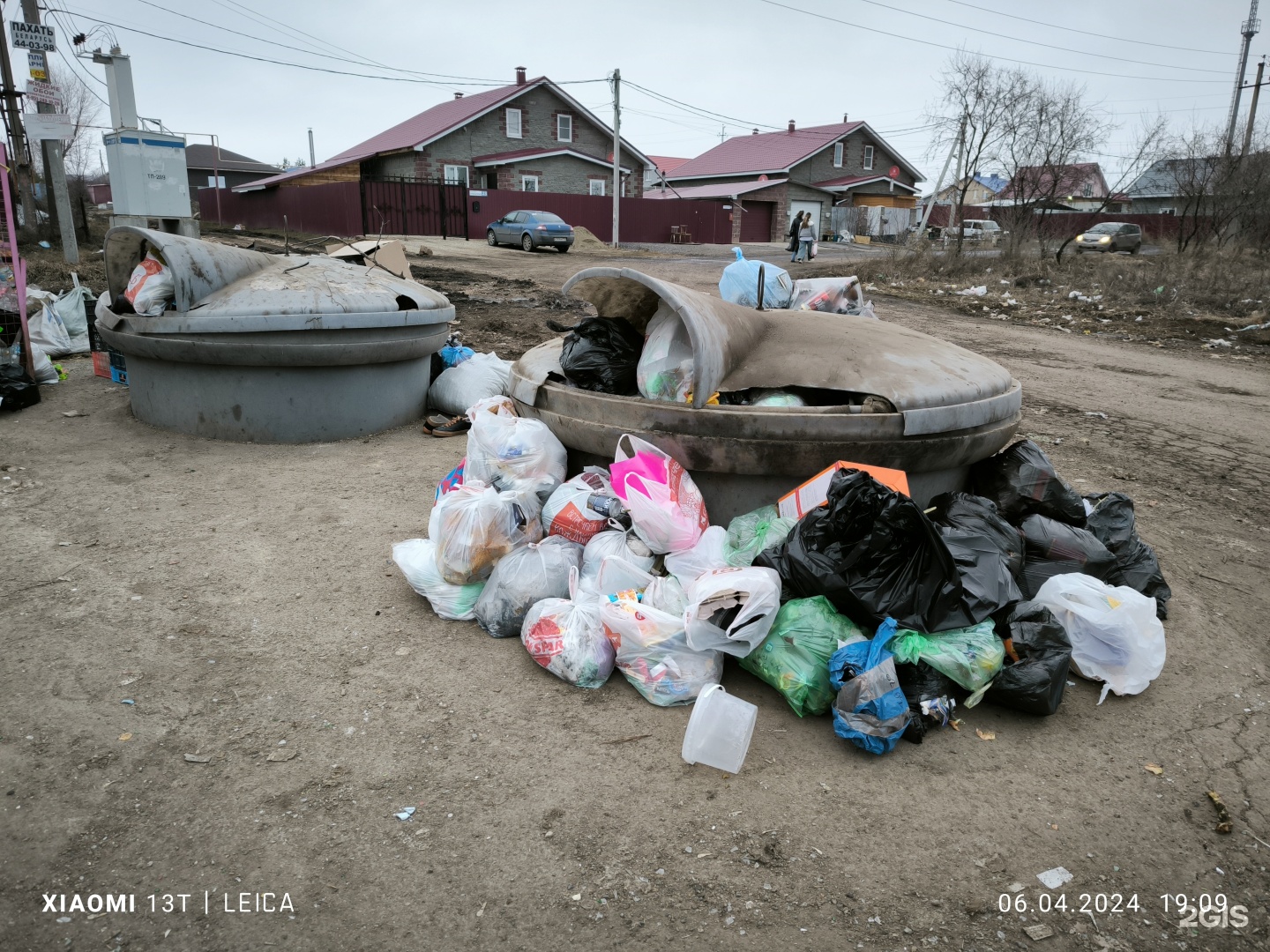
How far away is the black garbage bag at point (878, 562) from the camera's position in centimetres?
252

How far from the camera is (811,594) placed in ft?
8.63

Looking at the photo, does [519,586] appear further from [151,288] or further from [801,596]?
[151,288]

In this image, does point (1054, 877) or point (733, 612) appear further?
point (733, 612)

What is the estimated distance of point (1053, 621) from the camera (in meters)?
2.62

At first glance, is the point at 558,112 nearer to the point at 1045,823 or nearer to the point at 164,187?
the point at 164,187

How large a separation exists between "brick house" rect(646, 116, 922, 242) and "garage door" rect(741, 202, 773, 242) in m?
0.04

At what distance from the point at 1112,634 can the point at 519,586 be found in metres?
2.00

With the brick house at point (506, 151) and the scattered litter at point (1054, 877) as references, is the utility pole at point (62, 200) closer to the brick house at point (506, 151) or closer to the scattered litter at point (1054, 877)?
the scattered litter at point (1054, 877)

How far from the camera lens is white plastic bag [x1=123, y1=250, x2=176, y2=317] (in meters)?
4.70

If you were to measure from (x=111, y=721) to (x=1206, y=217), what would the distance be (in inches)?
882

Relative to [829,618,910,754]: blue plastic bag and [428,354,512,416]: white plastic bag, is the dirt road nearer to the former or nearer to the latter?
[829,618,910,754]: blue plastic bag

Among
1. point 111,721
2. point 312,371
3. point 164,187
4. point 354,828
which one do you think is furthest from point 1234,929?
point 164,187

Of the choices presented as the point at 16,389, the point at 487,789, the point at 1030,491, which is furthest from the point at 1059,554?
the point at 16,389

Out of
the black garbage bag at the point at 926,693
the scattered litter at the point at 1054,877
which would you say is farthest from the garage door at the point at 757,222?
the scattered litter at the point at 1054,877
